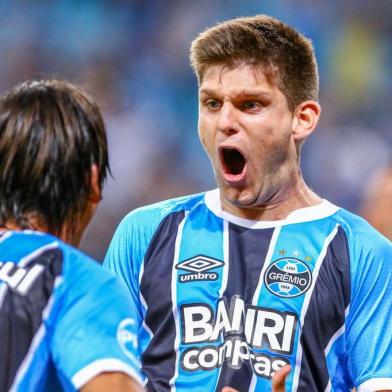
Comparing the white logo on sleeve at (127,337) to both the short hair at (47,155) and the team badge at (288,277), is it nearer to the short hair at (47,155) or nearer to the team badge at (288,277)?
the short hair at (47,155)

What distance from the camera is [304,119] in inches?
139

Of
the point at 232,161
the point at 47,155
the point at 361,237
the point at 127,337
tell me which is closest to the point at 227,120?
the point at 232,161

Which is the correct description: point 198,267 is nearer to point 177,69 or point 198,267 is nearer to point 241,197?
point 241,197

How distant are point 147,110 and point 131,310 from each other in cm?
549

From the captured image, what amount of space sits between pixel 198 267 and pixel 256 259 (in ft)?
0.70

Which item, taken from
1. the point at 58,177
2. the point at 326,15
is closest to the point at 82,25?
the point at 326,15

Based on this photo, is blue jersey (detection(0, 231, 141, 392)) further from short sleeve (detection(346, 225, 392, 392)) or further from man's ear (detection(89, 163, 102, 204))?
short sleeve (detection(346, 225, 392, 392))

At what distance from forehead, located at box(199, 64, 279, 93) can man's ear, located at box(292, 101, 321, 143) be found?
176 millimetres

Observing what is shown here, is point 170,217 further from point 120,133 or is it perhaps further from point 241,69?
point 120,133

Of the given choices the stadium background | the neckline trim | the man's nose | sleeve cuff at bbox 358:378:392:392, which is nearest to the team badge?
the neckline trim

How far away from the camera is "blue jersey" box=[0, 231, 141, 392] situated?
6.73ft

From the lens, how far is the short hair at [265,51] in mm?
3383

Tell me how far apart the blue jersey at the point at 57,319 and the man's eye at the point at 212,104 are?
1353mm

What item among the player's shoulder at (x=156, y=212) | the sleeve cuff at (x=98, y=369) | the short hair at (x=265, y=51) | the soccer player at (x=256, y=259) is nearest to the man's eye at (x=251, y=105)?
the soccer player at (x=256, y=259)
